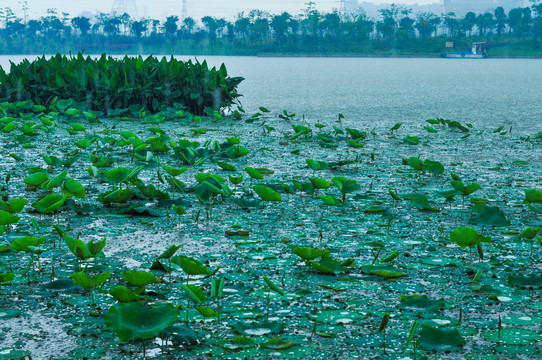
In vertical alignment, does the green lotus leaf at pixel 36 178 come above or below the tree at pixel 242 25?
below

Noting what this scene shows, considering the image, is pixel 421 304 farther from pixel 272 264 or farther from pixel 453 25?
pixel 453 25

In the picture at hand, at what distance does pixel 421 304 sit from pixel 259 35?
72.5m

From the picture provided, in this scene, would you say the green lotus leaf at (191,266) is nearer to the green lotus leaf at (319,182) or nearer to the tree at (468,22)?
the green lotus leaf at (319,182)

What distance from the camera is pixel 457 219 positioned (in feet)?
7.96

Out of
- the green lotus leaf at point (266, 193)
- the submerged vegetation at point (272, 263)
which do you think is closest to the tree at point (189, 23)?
the submerged vegetation at point (272, 263)

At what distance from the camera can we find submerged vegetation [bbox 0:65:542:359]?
1318 millimetres

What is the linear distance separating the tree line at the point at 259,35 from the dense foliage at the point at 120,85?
59745 millimetres

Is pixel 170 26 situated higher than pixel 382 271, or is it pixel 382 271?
pixel 170 26

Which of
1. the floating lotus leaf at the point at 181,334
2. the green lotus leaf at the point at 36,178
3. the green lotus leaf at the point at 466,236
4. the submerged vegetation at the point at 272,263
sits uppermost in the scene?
the green lotus leaf at the point at 36,178

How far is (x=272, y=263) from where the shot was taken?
1.87 m

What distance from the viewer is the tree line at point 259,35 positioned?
66062 millimetres

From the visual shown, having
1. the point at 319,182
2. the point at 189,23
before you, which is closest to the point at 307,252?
the point at 319,182

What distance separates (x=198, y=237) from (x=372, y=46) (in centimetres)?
6635

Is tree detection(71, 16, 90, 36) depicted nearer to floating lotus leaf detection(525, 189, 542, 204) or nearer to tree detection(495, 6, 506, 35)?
tree detection(495, 6, 506, 35)
